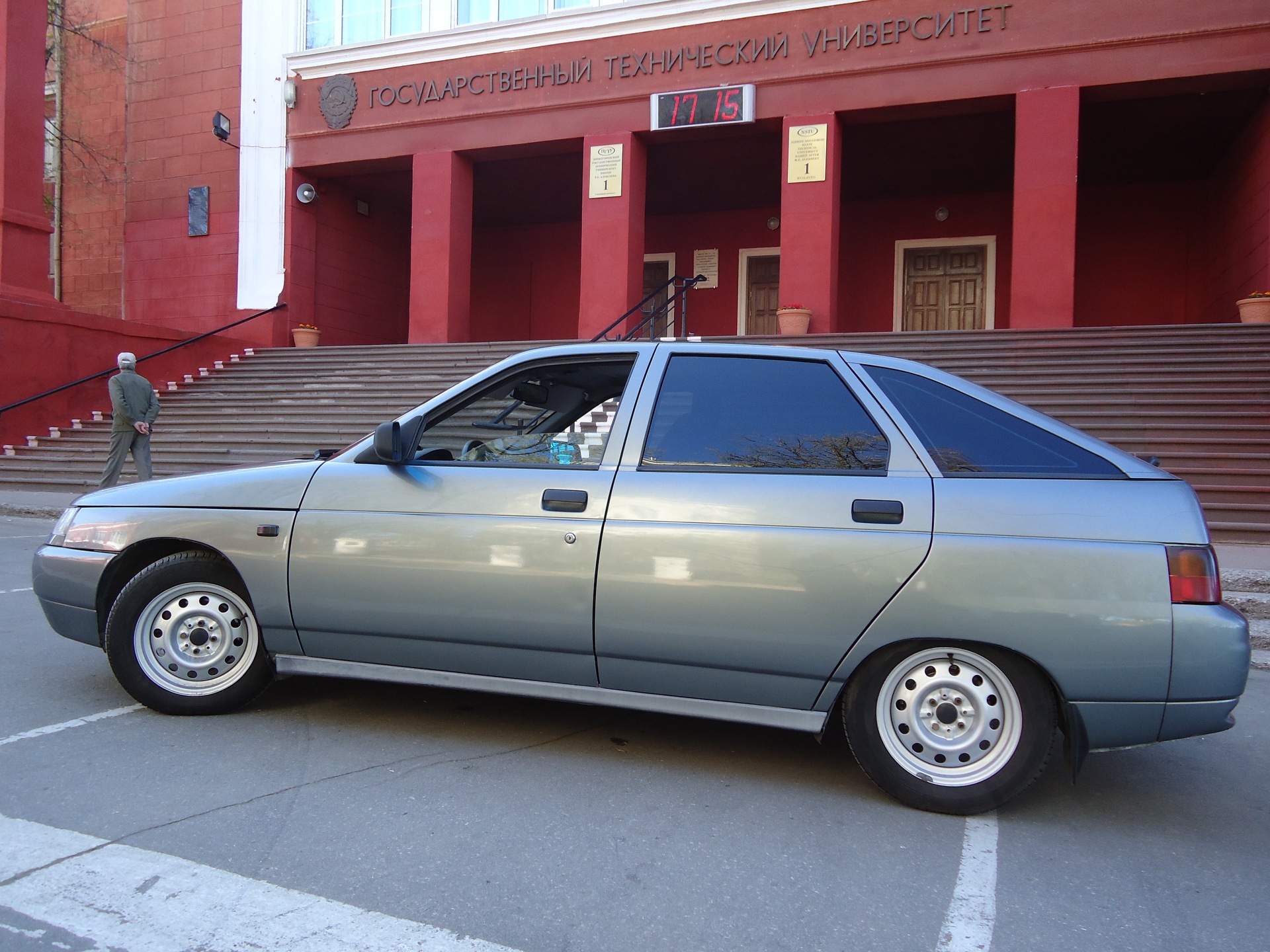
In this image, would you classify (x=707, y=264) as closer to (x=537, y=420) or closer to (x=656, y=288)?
(x=656, y=288)

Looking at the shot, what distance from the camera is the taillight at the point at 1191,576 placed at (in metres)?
2.97

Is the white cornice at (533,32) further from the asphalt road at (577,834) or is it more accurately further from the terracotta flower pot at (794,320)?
the asphalt road at (577,834)

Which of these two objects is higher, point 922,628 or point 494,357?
point 494,357

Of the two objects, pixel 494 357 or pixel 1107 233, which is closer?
pixel 494 357

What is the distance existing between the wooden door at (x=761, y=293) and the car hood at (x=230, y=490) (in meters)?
16.6

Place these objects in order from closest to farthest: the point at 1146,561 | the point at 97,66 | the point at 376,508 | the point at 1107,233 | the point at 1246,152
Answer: the point at 1146,561
the point at 376,508
the point at 1246,152
the point at 1107,233
the point at 97,66

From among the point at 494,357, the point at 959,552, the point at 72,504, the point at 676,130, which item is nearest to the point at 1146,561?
the point at 959,552

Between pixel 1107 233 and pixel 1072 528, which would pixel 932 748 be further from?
pixel 1107 233

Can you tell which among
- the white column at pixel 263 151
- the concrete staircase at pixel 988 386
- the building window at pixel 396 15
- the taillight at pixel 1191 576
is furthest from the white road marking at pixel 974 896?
the white column at pixel 263 151

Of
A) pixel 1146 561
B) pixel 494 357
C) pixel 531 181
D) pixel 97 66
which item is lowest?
pixel 1146 561

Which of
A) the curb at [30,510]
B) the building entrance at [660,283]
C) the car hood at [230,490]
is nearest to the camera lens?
the car hood at [230,490]

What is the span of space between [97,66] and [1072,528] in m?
24.3

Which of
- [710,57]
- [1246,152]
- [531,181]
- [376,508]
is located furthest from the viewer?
[531,181]

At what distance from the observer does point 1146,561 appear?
2.99 meters
